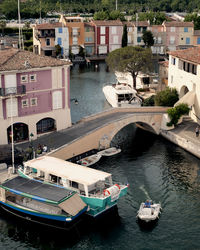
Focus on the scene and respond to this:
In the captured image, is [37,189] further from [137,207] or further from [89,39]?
[89,39]

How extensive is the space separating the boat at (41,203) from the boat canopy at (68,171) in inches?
77.8

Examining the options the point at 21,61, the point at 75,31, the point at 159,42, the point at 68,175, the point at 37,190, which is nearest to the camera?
the point at 37,190

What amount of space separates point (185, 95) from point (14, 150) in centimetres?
3001

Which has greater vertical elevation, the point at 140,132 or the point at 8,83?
the point at 8,83

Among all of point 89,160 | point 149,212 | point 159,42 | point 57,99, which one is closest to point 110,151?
point 89,160

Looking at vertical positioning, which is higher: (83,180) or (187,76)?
(187,76)

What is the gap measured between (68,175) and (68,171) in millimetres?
947

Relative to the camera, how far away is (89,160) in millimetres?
64875

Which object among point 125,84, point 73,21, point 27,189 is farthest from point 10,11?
point 27,189

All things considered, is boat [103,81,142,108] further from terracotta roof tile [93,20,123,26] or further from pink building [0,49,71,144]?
terracotta roof tile [93,20,123,26]

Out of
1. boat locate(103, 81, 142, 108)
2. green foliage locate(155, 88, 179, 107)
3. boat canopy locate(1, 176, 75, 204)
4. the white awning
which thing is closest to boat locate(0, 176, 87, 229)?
boat canopy locate(1, 176, 75, 204)

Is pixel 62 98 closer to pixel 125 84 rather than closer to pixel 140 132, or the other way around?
pixel 140 132

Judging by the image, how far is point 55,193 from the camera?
49.3 m

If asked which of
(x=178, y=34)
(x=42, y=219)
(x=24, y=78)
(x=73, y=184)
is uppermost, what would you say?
(x=178, y=34)
